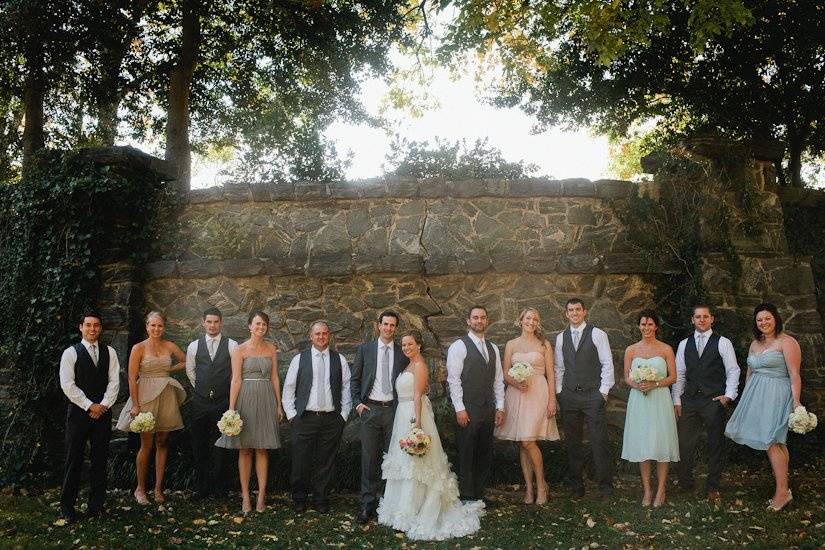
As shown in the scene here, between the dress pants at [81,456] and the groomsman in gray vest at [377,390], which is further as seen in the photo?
the groomsman in gray vest at [377,390]

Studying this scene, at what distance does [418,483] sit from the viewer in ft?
18.5

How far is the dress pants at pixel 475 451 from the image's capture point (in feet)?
20.2

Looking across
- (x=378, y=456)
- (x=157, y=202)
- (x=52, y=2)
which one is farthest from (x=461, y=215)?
(x=52, y=2)

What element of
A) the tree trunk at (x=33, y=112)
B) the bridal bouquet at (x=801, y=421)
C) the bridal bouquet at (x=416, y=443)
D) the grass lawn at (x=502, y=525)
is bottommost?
the grass lawn at (x=502, y=525)

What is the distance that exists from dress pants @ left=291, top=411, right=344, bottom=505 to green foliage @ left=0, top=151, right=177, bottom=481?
132 inches

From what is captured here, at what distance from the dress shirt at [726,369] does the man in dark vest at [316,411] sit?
10.7 ft

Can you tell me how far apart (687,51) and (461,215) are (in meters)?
6.39

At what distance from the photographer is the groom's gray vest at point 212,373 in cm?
656

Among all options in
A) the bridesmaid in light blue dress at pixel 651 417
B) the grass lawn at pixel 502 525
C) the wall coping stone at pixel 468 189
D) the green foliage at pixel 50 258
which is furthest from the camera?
the wall coping stone at pixel 468 189

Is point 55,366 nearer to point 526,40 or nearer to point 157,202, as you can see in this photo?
point 157,202

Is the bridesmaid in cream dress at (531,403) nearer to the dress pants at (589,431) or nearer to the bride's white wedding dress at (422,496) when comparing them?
the dress pants at (589,431)

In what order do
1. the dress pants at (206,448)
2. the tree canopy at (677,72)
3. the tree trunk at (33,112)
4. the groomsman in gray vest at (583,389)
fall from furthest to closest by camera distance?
the tree trunk at (33,112)
the tree canopy at (677,72)
the dress pants at (206,448)
the groomsman in gray vest at (583,389)

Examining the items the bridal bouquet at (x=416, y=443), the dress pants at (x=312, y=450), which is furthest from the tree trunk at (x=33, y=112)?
the bridal bouquet at (x=416, y=443)

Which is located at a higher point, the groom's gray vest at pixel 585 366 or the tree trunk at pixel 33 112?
the tree trunk at pixel 33 112
